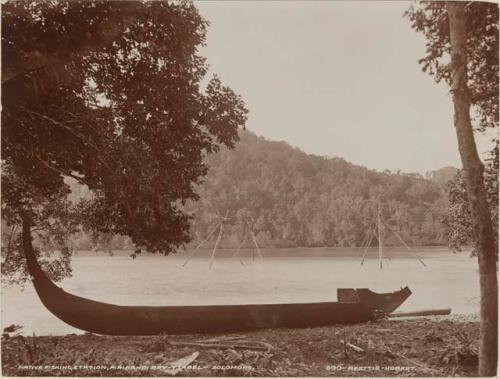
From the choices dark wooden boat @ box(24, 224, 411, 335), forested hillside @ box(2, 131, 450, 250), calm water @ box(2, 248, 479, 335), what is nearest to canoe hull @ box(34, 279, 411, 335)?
dark wooden boat @ box(24, 224, 411, 335)

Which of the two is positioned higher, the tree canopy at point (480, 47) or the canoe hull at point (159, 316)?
the tree canopy at point (480, 47)

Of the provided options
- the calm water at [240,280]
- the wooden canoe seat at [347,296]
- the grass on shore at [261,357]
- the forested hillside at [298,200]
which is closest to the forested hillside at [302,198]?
the forested hillside at [298,200]

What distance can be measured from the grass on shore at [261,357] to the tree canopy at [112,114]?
1.25 metres

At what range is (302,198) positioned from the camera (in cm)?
626

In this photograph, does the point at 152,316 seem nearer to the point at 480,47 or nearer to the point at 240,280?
the point at 240,280

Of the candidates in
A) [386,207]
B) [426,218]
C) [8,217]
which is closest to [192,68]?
[8,217]

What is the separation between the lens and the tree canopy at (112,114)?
15.4 ft

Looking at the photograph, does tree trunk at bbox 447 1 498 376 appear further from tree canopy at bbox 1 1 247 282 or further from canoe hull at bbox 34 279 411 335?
tree canopy at bbox 1 1 247 282

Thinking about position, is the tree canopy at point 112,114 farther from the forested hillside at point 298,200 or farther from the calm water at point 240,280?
the calm water at point 240,280

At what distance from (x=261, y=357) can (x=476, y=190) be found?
8.99 ft

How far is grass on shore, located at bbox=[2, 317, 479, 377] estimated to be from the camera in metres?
4.79

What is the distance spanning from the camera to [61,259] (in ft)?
18.7

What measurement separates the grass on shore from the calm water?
1.47ft

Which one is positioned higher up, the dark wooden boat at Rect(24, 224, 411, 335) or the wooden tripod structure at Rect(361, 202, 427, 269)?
the wooden tripod structure at Rect(361, 202, 427, 269)
